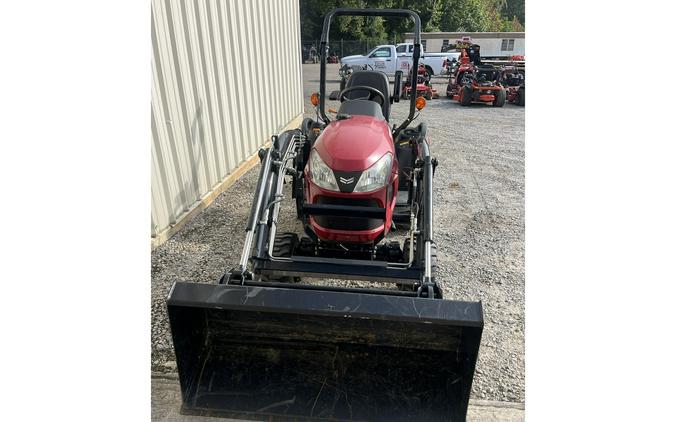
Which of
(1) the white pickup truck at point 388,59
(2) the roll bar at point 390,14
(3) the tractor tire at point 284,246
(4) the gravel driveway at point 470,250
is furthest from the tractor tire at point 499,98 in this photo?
(3) the tractor tire at point 284,246

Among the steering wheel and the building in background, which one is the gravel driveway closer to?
the steering wheel

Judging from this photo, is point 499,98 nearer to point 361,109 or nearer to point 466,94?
point 466,94

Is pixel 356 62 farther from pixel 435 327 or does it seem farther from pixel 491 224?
pixel 435 327

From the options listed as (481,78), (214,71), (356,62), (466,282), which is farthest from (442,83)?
(466,282)

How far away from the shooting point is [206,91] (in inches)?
168

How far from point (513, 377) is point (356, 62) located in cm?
1603

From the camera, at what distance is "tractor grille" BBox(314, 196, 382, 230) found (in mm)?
2514

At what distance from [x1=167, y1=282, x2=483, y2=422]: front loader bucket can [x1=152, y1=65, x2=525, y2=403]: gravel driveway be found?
0.45 meters

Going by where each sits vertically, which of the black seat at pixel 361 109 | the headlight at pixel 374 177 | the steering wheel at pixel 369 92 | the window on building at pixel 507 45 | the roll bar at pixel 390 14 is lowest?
the headlight at pixel 374 177

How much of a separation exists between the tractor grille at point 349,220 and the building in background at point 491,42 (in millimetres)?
21155

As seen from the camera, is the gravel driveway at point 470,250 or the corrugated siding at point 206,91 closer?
the gravel driveway at point 470,250

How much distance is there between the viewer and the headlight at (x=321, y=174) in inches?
98.0

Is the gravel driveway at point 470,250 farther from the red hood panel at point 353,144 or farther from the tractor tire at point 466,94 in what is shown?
the tractor tire at point 466,94

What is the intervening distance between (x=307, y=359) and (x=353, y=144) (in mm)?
1251
